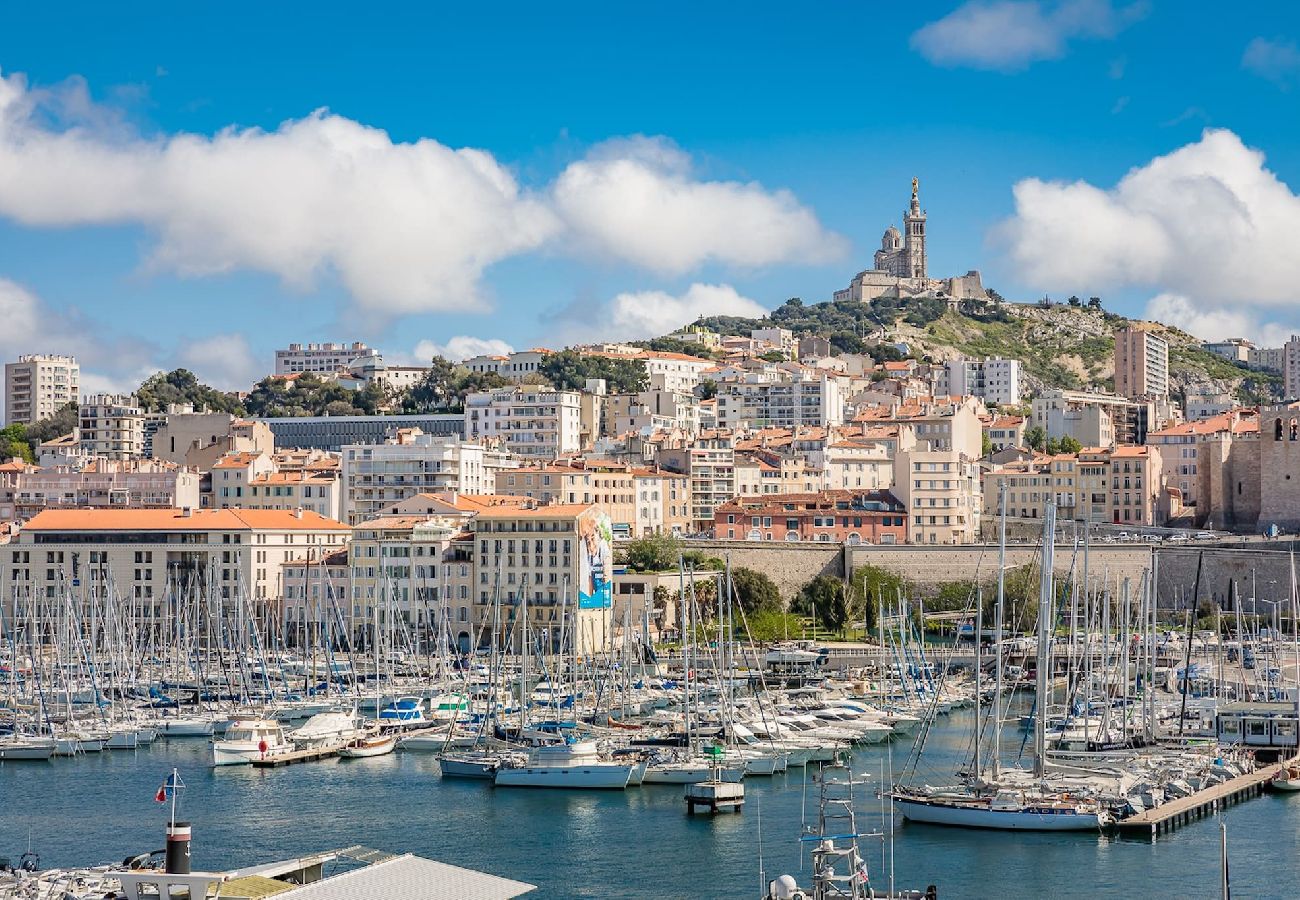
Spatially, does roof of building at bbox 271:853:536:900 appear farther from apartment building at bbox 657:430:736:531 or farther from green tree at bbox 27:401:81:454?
green tree at bbox 27:401:81:454

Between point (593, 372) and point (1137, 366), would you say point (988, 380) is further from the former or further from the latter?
point (593, 372)

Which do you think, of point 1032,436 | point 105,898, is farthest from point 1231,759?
point 1032,436

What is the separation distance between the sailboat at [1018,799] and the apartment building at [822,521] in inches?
1477

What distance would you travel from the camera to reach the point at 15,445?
3952 inches

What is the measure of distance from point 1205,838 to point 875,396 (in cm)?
7581

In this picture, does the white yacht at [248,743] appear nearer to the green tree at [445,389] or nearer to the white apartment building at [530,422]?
the white apartment building at [530,422]

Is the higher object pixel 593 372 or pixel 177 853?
pixel 593 372

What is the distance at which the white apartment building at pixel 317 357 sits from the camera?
133250 millimetres

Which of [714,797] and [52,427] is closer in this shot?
[714,797]

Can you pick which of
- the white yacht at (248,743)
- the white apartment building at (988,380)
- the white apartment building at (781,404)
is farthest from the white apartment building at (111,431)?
the white yacht at (248,743)

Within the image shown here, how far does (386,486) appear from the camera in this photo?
250 feet

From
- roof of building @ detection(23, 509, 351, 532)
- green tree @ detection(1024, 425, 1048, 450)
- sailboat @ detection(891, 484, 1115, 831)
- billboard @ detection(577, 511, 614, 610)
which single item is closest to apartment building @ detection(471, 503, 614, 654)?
billboard @ detection(577, 511, 614, 610)

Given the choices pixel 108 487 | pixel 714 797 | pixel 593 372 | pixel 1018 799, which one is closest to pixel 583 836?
pixel 714 797

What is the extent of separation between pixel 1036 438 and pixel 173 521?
1935 inches
